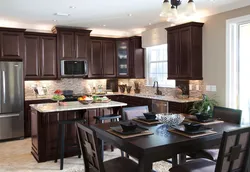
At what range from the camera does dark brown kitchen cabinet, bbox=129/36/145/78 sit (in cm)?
713

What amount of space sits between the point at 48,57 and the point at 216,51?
13.4ft

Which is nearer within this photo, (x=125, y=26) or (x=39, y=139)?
(x=39, y=139)

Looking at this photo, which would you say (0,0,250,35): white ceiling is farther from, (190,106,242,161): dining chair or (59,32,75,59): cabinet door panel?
(190,106,242,161): dining chair

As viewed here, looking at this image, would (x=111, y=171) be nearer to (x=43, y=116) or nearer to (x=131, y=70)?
(x=43, y=116)

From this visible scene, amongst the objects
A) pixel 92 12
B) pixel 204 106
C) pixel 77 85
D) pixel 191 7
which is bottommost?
pixel 204 106

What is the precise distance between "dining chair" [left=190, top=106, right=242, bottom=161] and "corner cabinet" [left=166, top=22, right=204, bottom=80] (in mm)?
1938

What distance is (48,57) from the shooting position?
251 inches

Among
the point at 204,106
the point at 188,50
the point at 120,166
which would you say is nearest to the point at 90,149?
the point at 120,166

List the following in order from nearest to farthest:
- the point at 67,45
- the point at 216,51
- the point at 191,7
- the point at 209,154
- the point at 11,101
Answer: the point at 191,7, the point at 209,154, the point at 216,51, the point at 11,101, the point at 67,45

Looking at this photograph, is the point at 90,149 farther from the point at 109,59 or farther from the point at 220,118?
the point at 109,59

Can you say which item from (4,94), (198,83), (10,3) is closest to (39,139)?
(4,94)

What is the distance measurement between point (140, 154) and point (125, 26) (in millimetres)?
5212

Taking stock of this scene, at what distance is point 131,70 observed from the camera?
23.9 ft

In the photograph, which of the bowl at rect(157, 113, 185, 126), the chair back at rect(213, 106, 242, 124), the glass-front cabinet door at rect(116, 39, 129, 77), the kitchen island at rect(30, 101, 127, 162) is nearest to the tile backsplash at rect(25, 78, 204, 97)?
the glass-front cabinet door at rect(116, 39, 129, 77)
